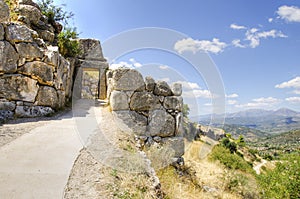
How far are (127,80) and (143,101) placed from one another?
75cm

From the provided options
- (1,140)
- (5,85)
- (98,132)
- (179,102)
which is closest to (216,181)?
(179,102)

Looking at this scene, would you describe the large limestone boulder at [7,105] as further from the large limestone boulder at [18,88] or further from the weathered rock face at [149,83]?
the weathered rock face at [149,83]

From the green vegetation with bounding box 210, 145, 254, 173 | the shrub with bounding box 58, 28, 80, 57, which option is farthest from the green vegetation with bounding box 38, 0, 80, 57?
the green vegetation with bounding box 210, 145, 254, 173

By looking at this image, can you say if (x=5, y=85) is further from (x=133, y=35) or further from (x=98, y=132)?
(x=133, y=35)

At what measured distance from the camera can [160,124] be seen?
5.45m

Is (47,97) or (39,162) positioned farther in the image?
(47,97)

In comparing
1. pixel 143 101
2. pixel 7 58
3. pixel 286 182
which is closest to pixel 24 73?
pixel 7 58

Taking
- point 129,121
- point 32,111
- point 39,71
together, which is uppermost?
point 39,71

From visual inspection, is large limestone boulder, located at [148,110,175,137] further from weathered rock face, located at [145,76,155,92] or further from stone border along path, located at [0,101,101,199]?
stone border along path, located at [0,101,101,199]

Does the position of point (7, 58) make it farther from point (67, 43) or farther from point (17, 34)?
point (67, 43)

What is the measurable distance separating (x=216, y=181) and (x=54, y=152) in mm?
4951

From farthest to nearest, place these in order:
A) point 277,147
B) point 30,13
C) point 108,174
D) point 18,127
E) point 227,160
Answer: point 277,147 < point 227,160 < point 30,13 < point 18,127 < point 108,174

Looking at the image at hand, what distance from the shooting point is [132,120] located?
5.28 metres

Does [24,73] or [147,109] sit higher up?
[24,73]
